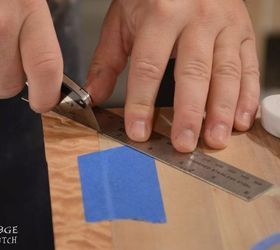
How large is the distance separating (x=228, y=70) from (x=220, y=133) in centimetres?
12

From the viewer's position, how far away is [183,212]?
28.1 inches

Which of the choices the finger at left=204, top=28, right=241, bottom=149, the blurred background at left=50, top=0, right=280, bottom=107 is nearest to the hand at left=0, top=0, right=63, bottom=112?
the finger at left=204, top=28, right=241, bottom=149

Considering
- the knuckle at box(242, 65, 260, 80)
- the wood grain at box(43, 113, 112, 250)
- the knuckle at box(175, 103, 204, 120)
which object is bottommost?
the wood grain at box(43, 113, 112, 250)

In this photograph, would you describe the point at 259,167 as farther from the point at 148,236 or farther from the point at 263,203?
the point at 148,236

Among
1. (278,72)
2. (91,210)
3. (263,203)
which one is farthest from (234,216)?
(278,72)

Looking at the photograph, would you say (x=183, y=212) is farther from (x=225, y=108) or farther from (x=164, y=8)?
(x=164, y=8)

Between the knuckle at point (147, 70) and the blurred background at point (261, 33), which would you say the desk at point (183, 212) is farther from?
the blurred background at point (261, 33)

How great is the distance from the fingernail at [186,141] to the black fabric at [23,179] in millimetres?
352

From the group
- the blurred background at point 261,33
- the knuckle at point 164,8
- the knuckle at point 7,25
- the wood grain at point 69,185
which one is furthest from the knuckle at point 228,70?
the blurred background at point 261,33

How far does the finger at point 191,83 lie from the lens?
84 cm

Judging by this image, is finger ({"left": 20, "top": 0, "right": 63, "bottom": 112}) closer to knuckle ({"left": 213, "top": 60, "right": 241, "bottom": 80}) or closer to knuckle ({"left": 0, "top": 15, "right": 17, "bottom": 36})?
knuckle ({"left": 0, "top": 15, "right": 17, "bottom": 36})

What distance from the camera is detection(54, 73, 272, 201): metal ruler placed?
762 millimetres

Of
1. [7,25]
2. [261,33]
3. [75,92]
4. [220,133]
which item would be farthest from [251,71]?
[261,33]

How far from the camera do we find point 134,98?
89 cm
